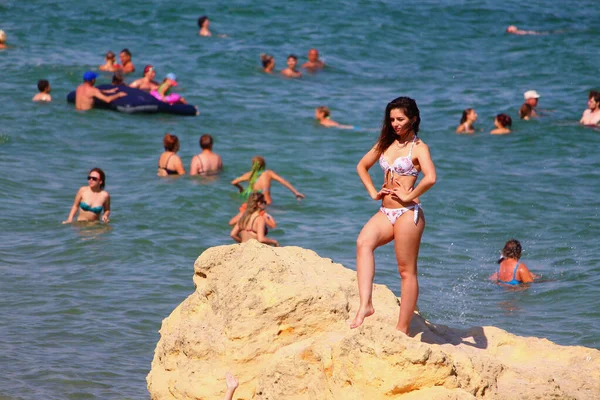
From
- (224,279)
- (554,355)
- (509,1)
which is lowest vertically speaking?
(554,355)

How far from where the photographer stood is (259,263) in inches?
222

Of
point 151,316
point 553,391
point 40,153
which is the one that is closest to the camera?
point 553,391

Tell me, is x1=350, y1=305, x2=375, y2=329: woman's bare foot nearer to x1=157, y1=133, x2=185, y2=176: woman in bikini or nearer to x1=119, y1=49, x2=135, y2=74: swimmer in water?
x1=157, y1=133, x2=185, y2=176: woman in bikini

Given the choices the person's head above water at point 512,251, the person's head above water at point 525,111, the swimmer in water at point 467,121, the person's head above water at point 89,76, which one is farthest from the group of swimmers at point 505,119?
the person's head above water at point 512,251

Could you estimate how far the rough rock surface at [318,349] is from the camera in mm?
4625

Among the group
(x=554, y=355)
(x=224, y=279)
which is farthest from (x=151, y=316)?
(x=554, y=355)

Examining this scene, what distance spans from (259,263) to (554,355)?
6.23 feet

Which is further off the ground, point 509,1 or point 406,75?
point 509,1

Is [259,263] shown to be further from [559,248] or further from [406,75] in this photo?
[406,75]

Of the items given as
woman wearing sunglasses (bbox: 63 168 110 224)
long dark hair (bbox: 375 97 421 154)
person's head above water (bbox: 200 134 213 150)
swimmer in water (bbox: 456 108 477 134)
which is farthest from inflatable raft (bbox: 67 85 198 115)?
long dark hair (bbox: 375 97 421 154)

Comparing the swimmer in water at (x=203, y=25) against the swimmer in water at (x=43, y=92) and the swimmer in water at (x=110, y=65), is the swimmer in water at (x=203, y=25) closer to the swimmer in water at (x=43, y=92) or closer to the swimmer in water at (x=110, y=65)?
the swimmer in water at (x=110, y=65)

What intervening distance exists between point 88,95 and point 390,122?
13.6 m

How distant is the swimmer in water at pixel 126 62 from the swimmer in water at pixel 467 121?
305 inches

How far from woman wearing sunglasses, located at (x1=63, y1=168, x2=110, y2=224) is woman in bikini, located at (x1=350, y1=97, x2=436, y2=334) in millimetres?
Result: 7353
